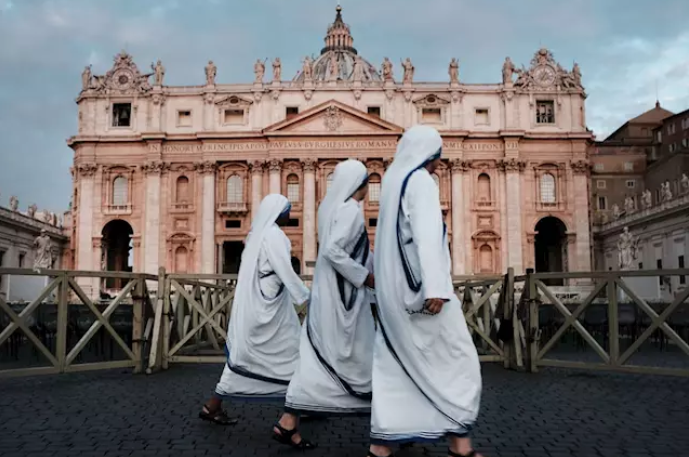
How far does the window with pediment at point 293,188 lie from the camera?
46000 mm

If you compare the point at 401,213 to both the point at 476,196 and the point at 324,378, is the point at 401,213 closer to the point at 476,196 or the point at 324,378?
the point at 324,378

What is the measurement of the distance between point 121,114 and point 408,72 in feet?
67.3

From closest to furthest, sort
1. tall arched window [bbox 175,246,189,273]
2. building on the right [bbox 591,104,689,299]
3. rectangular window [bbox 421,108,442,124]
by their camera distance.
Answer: building on the right [bbox 591,104,689,299]
tall arched window [bbox 175,246,189,273]
rectangular window [bbox 421,108,442,124]

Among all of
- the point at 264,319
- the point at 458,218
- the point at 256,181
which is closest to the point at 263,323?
the point at 264,319

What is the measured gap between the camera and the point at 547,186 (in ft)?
153

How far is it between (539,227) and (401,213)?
4882 cm

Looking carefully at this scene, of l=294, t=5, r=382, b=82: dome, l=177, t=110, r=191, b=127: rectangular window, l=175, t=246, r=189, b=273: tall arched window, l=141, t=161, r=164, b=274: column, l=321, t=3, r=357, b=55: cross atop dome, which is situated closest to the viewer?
l=141, t=161, r=164, b=274: column

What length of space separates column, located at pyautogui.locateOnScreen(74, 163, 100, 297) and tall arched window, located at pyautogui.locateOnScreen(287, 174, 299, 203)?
13.4 m

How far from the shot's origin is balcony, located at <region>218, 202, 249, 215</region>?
149ft

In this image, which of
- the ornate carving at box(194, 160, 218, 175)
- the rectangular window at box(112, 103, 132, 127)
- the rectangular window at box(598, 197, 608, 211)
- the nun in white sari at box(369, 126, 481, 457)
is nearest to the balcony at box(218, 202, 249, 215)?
the ornate carving at box(194, 160, 218, 175)

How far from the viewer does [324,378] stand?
17.0 feet

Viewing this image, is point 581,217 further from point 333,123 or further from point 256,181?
point 256,181

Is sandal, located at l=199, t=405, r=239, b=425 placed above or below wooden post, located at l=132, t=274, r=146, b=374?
below

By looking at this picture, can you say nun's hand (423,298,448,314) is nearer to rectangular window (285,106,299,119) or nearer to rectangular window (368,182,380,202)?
rectangular window (368,182,380,202)
